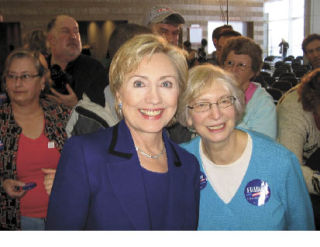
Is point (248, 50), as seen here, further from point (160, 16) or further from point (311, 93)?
point (160, 16)

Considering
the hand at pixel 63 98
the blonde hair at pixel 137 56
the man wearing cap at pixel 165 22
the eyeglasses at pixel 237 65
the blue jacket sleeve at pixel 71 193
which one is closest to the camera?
the blue jacket sleeve at pixel 71 193

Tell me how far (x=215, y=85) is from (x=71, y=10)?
1469cm

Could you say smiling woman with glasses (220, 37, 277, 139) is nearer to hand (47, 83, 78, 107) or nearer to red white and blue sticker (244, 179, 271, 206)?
red white and blue sticker (244, 179, 271, 206)

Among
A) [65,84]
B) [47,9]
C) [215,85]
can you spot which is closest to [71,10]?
[47,9]

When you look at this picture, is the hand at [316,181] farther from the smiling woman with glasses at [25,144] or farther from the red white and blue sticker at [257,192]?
the smiling woman with glasses at [25,144]

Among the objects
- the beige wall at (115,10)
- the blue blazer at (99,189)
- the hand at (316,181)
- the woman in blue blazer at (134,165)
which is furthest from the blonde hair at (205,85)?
the beige wall at (115,10)

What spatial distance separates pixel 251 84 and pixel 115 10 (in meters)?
14.3

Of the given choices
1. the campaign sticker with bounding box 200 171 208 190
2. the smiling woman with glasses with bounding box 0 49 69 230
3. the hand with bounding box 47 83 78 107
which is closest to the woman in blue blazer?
the campaign sticker with bounding box 200 171 208 190

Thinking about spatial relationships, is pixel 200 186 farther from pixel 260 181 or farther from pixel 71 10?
pixel 71 10

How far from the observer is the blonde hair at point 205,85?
150 cm

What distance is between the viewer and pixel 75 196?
1.08 metres

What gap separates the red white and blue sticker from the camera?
1.46m

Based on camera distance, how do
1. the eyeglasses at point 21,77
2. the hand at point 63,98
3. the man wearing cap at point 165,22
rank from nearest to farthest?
the eyeglasses at point 21,77
the hand at point 63,98
the man wearing cap at point 165,22

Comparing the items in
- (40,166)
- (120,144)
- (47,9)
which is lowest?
(40,166)
